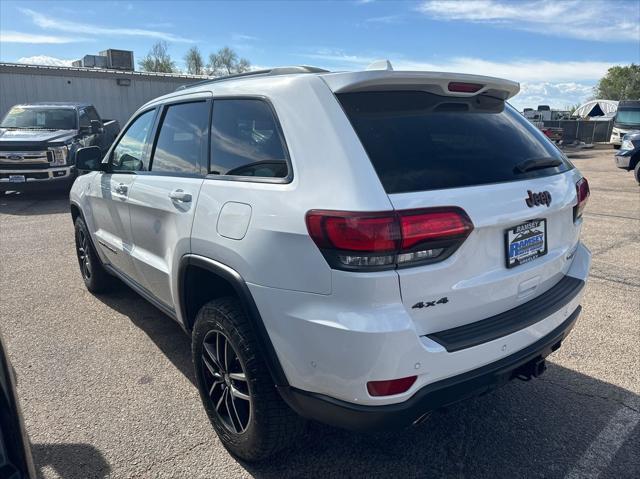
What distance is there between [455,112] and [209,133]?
1.33 meters

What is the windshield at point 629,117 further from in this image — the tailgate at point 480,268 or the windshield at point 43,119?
the tailgate at point 480,268

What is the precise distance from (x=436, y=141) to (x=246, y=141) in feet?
3.06

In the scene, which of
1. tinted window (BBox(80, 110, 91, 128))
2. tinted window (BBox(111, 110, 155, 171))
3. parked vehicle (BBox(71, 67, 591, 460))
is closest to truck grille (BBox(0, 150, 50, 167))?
tinted window (BBox(80, 110, 91, 128))

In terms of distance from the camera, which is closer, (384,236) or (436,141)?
(384,236)

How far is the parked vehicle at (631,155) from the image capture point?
1203cm

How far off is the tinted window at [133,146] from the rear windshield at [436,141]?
1931mm

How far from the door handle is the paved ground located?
128 centimetres

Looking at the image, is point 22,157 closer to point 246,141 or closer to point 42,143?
point 42,143

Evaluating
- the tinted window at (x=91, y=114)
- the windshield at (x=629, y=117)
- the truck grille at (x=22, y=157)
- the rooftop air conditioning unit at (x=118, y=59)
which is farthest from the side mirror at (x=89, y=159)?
the windshield at (x=629, y=117)

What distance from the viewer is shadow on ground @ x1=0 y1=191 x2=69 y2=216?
9.75 m

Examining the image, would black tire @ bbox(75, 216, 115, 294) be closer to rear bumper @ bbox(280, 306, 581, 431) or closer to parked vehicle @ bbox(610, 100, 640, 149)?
rear bumper @ bbox(280, 306, 581, 431)

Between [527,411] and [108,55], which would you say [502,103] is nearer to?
[527,411]

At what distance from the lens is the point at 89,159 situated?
13.4ft

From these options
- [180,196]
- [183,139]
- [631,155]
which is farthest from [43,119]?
[631,155]
